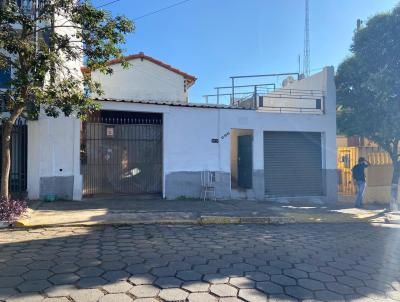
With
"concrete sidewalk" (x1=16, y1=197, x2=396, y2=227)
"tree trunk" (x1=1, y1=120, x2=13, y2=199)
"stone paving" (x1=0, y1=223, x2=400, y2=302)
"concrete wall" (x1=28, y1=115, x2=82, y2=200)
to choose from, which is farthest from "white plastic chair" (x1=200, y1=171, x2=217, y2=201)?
"tree trunk" (x1=1, y1=120, x2=13, y2=199)

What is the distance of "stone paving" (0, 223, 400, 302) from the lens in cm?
409

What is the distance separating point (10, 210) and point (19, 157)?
3.39m

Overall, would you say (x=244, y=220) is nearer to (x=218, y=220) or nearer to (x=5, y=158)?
(x=218, y=220)

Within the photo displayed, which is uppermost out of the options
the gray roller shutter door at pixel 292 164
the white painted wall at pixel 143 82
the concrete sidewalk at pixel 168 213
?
the white painted wall at pixel 143 82

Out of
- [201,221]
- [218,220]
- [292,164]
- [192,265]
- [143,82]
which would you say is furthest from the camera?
[143,82]

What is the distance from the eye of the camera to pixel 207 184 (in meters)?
12.1

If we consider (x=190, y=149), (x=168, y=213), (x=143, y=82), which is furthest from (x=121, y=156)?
(x=143, y=82)

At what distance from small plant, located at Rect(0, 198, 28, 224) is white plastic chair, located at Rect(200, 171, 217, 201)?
5883 mm

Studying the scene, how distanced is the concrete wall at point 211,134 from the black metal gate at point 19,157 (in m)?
2.55

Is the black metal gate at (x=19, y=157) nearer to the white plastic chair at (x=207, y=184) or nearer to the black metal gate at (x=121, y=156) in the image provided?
the black metal gate at (x=121, y=156)

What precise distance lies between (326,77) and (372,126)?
8.39 ft

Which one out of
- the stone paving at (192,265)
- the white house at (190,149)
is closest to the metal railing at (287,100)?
the white house at (190,149)

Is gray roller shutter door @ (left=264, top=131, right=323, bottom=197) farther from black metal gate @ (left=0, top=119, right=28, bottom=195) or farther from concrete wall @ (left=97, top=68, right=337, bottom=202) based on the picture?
black metal gate @ (left=0, top=119, right=28, bottom=195)

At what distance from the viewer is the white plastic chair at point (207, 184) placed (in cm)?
1205
